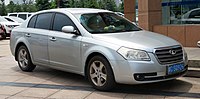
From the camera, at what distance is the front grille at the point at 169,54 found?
6.08 metres

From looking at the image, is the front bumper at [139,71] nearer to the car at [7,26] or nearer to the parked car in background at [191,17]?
the parked car in background at [191,17]

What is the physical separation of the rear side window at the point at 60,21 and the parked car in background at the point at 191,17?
17.4 feet

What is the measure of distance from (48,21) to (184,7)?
5.54m

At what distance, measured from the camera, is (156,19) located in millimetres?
11969

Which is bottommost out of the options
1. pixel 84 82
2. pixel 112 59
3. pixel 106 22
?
pixel 84 82

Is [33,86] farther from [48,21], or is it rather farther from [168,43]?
[168,43]

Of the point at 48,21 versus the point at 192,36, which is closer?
the point at 48,21

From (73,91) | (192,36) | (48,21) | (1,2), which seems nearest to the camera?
(73,91)

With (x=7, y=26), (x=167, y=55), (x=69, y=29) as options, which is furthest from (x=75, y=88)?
(x=7, y=26)

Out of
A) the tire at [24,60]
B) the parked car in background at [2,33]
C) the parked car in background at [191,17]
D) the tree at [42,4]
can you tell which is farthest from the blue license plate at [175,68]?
the tree at [42,4]

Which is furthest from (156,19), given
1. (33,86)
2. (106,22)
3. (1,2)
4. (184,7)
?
(1,2)

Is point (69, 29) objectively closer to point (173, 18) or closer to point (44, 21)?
point (44, 21)

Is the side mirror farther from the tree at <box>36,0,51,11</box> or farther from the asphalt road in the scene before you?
the tree at <box>36,0,51,11</box>

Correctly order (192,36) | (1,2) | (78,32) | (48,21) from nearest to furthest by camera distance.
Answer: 1. (78,32)
2. (48,21)
3. (192,36)
4. (1,2)
